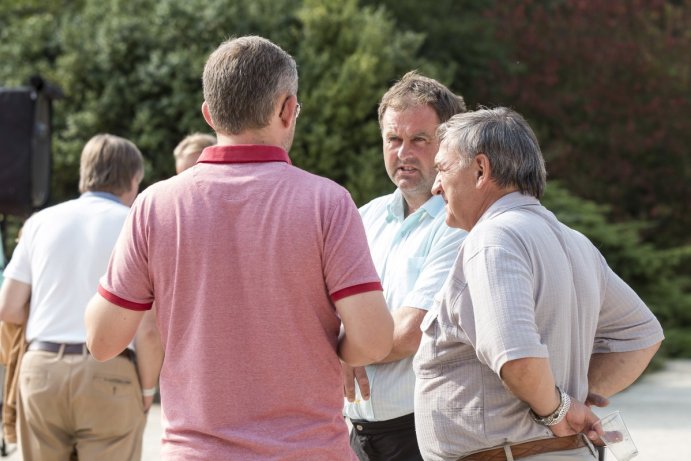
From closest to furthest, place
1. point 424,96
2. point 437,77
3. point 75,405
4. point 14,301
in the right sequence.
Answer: point 424,96 < point 75,405 < point 14,301 < point 437,77

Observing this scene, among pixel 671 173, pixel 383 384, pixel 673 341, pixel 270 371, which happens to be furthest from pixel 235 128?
pixel 671 173

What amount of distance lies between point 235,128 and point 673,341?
12.0m

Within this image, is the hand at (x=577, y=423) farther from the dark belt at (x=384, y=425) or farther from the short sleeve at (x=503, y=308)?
the dark belt at (x=384, y=425)

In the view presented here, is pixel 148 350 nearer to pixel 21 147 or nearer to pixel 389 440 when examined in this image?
pixel 389 440

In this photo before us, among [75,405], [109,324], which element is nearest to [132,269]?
[109,324]

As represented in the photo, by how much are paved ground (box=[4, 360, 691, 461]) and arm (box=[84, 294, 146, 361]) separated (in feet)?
17.4

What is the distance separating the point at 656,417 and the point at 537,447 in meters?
7.32

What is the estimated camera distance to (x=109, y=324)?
9.29ft

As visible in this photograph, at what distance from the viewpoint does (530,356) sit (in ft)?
9.16

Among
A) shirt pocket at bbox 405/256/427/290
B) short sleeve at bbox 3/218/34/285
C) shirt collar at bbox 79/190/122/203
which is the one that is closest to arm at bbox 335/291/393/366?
shirt pocket at bbox 405/256/427/290

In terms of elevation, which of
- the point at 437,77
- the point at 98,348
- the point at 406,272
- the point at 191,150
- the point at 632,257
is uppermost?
the point at 98,348

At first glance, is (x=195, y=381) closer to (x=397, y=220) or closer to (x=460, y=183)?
(x=460, y=183)

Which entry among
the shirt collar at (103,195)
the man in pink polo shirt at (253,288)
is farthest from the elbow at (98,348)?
the shirt collar at (103,195)

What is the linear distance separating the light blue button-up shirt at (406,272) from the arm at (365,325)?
838 millimetres
